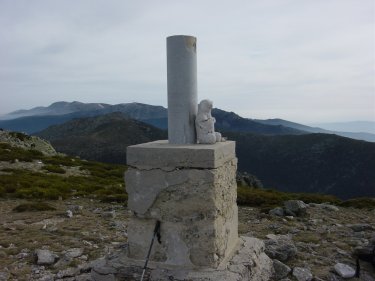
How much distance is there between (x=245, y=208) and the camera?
673 inches

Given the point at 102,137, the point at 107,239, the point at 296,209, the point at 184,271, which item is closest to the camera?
the point at 184,271

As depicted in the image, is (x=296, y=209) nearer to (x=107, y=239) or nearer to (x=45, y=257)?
(x=107, y=239)

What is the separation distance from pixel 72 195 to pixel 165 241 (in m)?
11.9

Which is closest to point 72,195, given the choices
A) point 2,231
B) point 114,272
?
point 2,231

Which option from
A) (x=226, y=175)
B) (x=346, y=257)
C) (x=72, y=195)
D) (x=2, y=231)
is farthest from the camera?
(x=72, y=195)

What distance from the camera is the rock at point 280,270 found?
8.93 m

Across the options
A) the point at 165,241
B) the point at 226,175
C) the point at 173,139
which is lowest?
the point at 165,241

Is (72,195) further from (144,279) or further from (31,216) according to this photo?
(144,279)

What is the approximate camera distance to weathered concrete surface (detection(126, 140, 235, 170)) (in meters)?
7.02

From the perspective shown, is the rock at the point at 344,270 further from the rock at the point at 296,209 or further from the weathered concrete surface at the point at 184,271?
the rock at the point at 296,209

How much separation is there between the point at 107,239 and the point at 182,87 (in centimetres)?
543

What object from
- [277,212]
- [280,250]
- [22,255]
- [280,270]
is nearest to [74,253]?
[22,255]

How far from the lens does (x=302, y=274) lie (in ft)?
29.7

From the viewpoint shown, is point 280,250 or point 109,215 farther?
point 109,215
